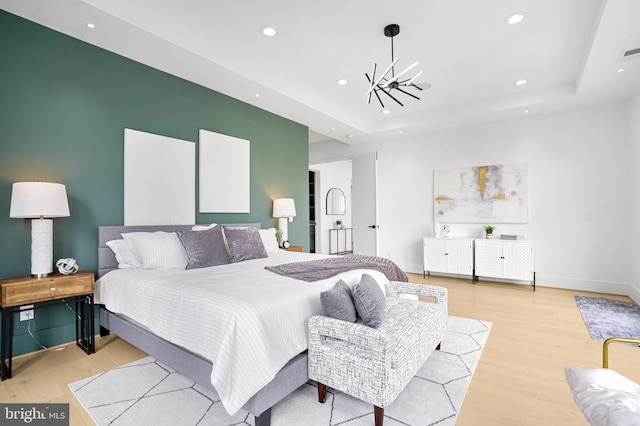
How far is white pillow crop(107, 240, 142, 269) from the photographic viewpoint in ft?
9.78

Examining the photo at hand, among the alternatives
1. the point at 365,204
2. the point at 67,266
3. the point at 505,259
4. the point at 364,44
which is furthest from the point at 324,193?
the point at 67,266

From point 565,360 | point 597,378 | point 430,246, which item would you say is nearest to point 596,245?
point 430,246

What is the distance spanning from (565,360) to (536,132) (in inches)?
153

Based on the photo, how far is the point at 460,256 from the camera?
541 cm

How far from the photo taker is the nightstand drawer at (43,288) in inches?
90.3

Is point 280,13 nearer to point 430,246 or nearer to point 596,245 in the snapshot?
point 430,246

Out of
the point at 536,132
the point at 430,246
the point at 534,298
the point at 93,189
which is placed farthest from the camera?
the point at 430,246

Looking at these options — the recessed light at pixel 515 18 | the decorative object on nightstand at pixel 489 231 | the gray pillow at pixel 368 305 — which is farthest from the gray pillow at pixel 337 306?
the decorative object on nightstand at pixel 489 231

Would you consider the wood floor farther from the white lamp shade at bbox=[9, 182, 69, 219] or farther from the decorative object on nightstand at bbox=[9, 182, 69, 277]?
the white lamp shade at bbox=[9, 182, 69, 219]

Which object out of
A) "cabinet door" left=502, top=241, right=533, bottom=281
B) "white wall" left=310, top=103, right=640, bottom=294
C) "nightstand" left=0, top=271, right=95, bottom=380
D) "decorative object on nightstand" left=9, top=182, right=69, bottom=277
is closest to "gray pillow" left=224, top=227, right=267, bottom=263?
"nightstand" left=0, top=271, right=95, bottom=380

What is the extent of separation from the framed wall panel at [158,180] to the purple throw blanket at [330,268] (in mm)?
1540

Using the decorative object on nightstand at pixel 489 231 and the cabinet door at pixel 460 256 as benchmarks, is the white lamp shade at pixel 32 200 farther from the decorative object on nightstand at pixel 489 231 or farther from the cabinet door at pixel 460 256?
the decorative object on nightstand at pixel 489 231

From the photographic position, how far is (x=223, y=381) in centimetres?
163

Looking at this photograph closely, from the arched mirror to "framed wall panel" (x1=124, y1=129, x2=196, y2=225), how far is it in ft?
17.9
